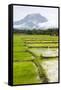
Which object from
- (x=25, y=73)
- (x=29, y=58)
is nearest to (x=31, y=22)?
(x=29, y=58)

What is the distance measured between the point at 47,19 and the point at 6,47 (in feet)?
1.52

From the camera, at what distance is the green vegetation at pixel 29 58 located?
7.06ft

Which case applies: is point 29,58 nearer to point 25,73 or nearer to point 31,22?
point 25,73

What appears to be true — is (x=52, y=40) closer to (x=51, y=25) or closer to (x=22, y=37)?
(x=51, y=25)

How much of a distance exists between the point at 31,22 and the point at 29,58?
32 cm

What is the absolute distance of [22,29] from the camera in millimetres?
2178

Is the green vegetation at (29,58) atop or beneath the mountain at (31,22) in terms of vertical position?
beneath

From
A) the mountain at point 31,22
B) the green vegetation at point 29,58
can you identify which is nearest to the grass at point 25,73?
the green vegetation at point 29,58

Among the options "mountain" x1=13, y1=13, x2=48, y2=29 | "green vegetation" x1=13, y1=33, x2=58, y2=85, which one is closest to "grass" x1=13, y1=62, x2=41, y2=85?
"green vegetation" x1=13, y1=33, x2=58, y2=85

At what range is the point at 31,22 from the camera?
221 centimetres

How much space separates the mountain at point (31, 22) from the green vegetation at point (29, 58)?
0.08 m

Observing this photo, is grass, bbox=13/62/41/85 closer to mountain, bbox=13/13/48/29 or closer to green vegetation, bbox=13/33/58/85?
green vegetation, bbox=13/33/58/85

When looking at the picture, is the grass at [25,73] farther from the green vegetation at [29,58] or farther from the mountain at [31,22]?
the mountain at [31,22]
